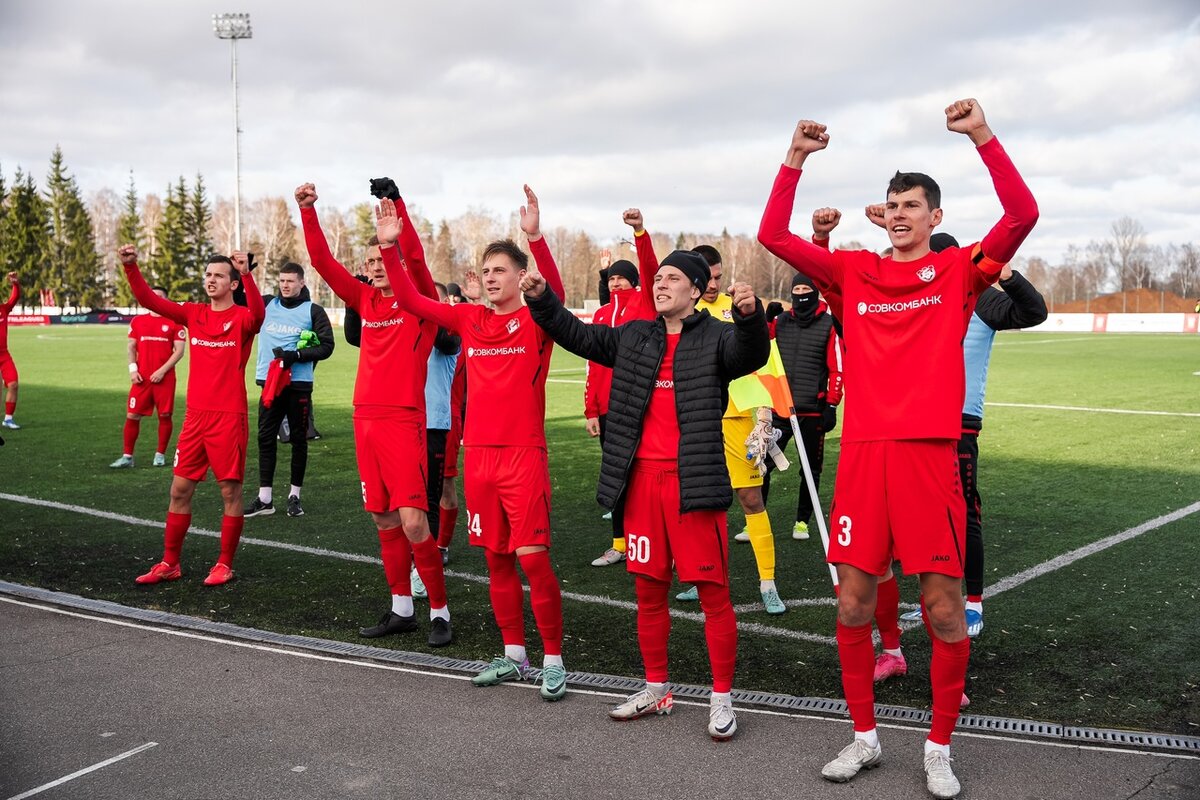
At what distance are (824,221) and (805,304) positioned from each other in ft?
12.5

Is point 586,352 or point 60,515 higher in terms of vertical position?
point 586,352

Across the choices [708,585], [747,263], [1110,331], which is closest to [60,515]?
[708,585]

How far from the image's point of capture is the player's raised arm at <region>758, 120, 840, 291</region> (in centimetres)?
436

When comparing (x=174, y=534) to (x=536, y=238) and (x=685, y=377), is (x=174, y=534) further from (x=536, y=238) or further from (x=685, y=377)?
(x=685, y=377)

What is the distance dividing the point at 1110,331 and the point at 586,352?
69.7 metres

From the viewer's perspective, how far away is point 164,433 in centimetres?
1276

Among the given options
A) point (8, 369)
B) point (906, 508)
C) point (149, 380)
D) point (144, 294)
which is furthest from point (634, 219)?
point (8, 369)

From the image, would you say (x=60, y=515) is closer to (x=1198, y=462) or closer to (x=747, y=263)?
(x=1198, y=462)

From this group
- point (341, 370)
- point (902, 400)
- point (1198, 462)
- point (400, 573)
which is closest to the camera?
point (902, 400)

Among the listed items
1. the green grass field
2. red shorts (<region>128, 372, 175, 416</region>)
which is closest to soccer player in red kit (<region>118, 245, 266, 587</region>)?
the green grass field

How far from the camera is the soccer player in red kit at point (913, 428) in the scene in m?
4.02

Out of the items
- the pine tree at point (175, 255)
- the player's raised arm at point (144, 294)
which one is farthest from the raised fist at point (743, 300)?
the pine tree at point (175, 255)

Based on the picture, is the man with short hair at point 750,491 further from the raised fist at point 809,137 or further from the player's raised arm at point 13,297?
the player's raised arm at point 13,297

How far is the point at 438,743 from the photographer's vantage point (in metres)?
4.45
